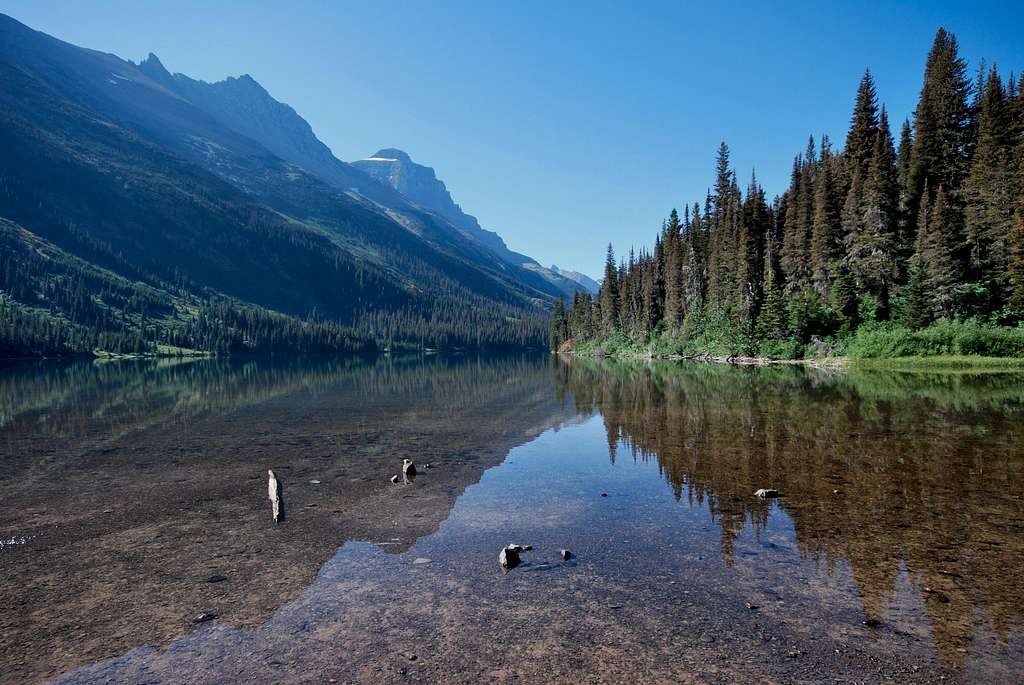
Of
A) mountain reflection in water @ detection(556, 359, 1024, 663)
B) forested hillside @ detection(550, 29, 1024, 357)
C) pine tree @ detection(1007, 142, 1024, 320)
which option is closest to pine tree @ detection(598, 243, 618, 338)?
forested hillside @ detection(550, 29, 1024, 357)

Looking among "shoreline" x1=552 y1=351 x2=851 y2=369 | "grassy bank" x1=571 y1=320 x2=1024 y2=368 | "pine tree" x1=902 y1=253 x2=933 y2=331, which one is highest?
"pine tree" x1=902 y1=253 x2=933 y2=331

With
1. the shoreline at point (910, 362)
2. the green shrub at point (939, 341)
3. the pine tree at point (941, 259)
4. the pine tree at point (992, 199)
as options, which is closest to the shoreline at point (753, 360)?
the shoreline at point (910, 362)

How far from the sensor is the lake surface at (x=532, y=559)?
7098mm

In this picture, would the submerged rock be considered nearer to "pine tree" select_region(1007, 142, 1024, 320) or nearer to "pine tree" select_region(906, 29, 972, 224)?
"pine tree" select_region(1007, 142, 1024, 320)

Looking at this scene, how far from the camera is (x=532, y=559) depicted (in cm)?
1074

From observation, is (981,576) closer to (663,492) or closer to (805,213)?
(663,492)

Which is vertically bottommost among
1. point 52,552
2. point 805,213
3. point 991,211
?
point 52,552

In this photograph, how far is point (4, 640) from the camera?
7902 mm

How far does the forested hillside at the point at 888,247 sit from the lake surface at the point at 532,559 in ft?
146

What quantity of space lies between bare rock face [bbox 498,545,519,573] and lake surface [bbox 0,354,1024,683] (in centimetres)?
17

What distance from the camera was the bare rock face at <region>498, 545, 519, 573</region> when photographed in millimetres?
10320

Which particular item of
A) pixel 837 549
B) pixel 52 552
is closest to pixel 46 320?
pixel 52 552

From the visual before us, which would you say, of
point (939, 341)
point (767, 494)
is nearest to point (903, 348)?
point (939, 341)

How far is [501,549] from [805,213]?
302 feet
